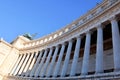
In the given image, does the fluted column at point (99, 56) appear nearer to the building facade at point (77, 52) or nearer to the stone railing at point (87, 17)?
the building facade at point (77, 52)

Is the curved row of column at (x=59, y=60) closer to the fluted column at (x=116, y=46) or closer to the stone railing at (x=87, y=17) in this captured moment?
the fluted column at (x=116, y=46)

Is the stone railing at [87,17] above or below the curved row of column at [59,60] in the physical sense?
above

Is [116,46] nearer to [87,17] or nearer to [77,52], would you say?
[77,52]

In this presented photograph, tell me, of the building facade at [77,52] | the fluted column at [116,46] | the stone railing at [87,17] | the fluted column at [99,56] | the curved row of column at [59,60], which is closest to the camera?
the fluted column at [116,46]

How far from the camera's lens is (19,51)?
201 feet

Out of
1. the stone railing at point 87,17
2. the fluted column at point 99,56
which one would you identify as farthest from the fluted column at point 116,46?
the stone railing at point 87,17

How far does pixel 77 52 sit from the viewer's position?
1167 inches

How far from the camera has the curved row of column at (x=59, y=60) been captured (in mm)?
21433

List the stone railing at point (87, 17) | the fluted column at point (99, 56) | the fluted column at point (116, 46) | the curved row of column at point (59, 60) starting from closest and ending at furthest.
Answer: the fluted column at point (116, 46) → the fluted column at point (99, 56) → the curved row of column at point (59, 60) → the stone railing at point (87, 17)

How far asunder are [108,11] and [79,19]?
1185 cm

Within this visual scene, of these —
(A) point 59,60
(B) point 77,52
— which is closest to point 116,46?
(B) point 77,52

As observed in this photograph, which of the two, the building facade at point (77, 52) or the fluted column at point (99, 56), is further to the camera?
the building facade at point (77, 52)

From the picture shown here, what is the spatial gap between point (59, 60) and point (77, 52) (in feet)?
22.9

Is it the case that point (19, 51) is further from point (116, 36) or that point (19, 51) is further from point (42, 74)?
point (116, 36)
